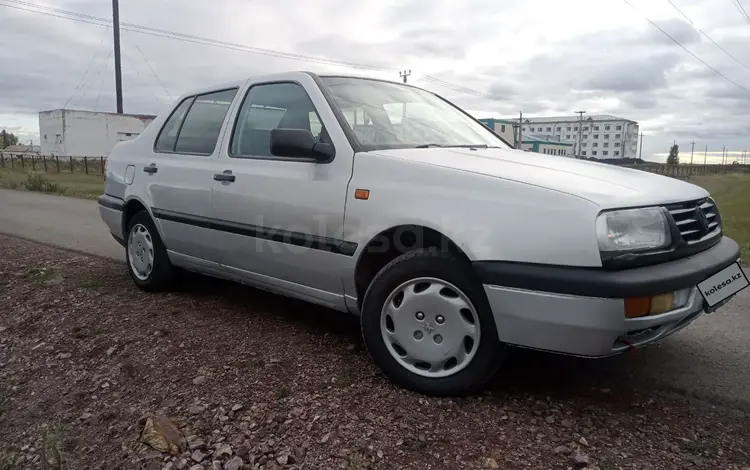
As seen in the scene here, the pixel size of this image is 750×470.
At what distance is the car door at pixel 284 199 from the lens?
10.0 feet

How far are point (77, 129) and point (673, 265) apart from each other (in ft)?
193

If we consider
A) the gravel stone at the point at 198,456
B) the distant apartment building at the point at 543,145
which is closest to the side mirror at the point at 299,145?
the gravel stone at the point at 198,456

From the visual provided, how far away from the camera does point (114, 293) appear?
463 cm

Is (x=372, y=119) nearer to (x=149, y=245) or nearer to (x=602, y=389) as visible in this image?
(x=602, y=389)

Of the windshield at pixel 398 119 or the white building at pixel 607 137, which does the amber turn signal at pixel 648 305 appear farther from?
the white building at pixel 607 137

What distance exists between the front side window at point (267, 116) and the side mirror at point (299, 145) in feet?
0.61

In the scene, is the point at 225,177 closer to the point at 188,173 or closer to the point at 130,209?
the point at 188,173

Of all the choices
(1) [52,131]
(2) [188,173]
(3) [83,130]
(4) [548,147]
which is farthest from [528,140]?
(2) [188,173]

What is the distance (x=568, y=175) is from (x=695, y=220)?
0.64 metres

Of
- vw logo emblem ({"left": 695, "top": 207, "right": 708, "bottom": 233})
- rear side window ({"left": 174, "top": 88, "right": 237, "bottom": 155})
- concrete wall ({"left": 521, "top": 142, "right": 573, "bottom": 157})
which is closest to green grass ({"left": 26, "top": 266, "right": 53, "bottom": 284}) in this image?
rear side window ({"left": 174, "top": 88, "right": 237, "bottom": 155})

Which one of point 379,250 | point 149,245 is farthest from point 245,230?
point 149,245

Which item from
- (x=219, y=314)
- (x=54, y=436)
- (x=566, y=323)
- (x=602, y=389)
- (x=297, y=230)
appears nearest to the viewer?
(x=566, y=323)

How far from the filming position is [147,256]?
14.9ft

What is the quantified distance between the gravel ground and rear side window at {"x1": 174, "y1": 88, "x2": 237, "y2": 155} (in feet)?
4.05
